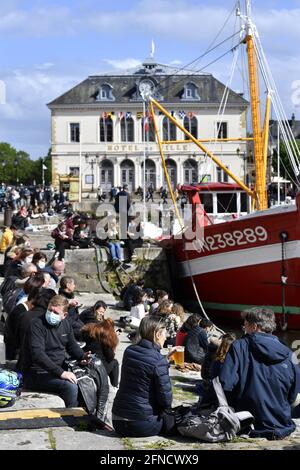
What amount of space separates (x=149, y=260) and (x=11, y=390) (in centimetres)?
1345

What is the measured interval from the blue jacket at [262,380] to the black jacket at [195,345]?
4.56m

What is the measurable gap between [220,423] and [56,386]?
199 centimetres

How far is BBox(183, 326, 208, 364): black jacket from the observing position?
1122 cm

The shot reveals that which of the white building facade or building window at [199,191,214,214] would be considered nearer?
building window at [199,191,214,214]

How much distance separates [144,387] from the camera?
21.3ft

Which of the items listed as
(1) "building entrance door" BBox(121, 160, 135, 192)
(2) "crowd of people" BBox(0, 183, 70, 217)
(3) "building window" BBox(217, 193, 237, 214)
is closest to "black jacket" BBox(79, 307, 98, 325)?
(3) "building window" BBox(217, 193, 237, 214)

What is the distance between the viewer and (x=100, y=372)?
7602 mm

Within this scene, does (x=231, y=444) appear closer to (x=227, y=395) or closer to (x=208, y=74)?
(x=227, y=395)

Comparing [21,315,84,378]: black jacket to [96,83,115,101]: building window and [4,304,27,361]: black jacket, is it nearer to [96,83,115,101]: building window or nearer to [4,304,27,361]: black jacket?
[4,304,27,361]: black jacket

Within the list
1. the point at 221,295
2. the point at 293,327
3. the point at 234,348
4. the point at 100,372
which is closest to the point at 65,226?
the point at 221,295

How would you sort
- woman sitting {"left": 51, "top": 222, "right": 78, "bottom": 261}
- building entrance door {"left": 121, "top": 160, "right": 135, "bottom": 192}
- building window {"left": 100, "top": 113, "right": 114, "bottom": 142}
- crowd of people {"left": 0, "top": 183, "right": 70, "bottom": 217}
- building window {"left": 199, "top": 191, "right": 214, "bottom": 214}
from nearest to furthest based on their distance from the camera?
woman sitting {"left": 51, "top": 222, "right": 78, "bottom": 261}, building window {"left": 199, "top": 191, "right": 214, "bottom": 214}, crowd of people {"left": 0, "top": 183, "right": 70, "bottom": 217}, building entrance door {"left": 121, "top": 160, "right": 135, "bottom": 192}, building window {"left": 100, "top": 113, "right": 114, "bottom": 142}

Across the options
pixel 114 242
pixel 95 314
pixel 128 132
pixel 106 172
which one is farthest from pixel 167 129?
pixel 95 314

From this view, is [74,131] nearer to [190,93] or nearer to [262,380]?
[190,93]

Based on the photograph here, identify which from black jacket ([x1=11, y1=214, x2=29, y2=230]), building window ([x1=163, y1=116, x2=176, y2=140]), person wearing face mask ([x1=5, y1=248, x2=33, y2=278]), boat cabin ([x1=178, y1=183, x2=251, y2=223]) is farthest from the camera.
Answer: building window ([x1=163, y1=116, x2=176, y2=140])
